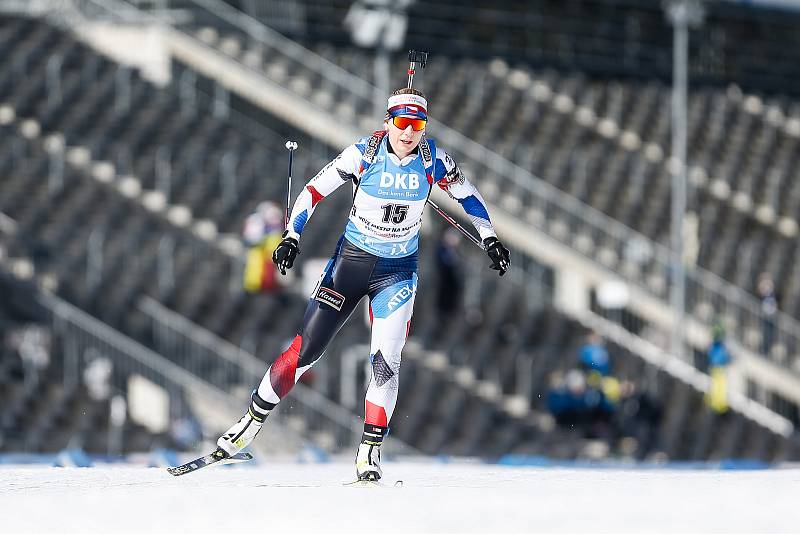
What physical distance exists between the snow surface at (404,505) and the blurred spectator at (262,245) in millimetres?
10559

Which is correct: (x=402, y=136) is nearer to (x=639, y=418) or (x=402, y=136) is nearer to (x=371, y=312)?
(x=371, y=312)

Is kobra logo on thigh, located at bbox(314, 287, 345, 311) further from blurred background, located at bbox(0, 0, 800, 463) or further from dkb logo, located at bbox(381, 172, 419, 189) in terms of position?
blurred background, located at bbox(0, 0, 800, 463)

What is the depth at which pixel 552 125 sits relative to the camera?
1201 inches

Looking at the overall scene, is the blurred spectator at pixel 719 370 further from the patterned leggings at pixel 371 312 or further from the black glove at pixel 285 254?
the black glove at pixel 285 254

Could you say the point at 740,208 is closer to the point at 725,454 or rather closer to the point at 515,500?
the point at 725,454

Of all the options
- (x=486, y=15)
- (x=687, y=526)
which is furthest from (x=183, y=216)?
(x=687, y=526)

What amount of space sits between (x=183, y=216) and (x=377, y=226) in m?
14.3

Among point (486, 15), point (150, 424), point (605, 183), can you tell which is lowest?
point (150, 424)

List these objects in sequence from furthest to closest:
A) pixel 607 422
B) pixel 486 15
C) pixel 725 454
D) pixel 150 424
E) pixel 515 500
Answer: pixel 486 15
pixel 725 454
pixel 607 422
pixel 150 424
pixel 515 500

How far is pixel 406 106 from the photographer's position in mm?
9898

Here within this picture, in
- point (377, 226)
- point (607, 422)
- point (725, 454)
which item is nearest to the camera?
point (377, 226)

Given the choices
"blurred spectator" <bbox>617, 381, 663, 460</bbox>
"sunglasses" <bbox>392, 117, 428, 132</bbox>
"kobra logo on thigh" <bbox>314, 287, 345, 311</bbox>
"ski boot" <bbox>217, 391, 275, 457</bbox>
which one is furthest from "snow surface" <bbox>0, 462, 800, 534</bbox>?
"blurred spectator" <bbox>617, 381, 663, 460</bbox>

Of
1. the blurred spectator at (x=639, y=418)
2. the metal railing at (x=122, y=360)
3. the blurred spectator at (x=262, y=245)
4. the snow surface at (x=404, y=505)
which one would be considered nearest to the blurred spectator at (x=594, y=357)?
the blurred spectator at (x=639, y=418)

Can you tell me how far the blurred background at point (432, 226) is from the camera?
803 inches
